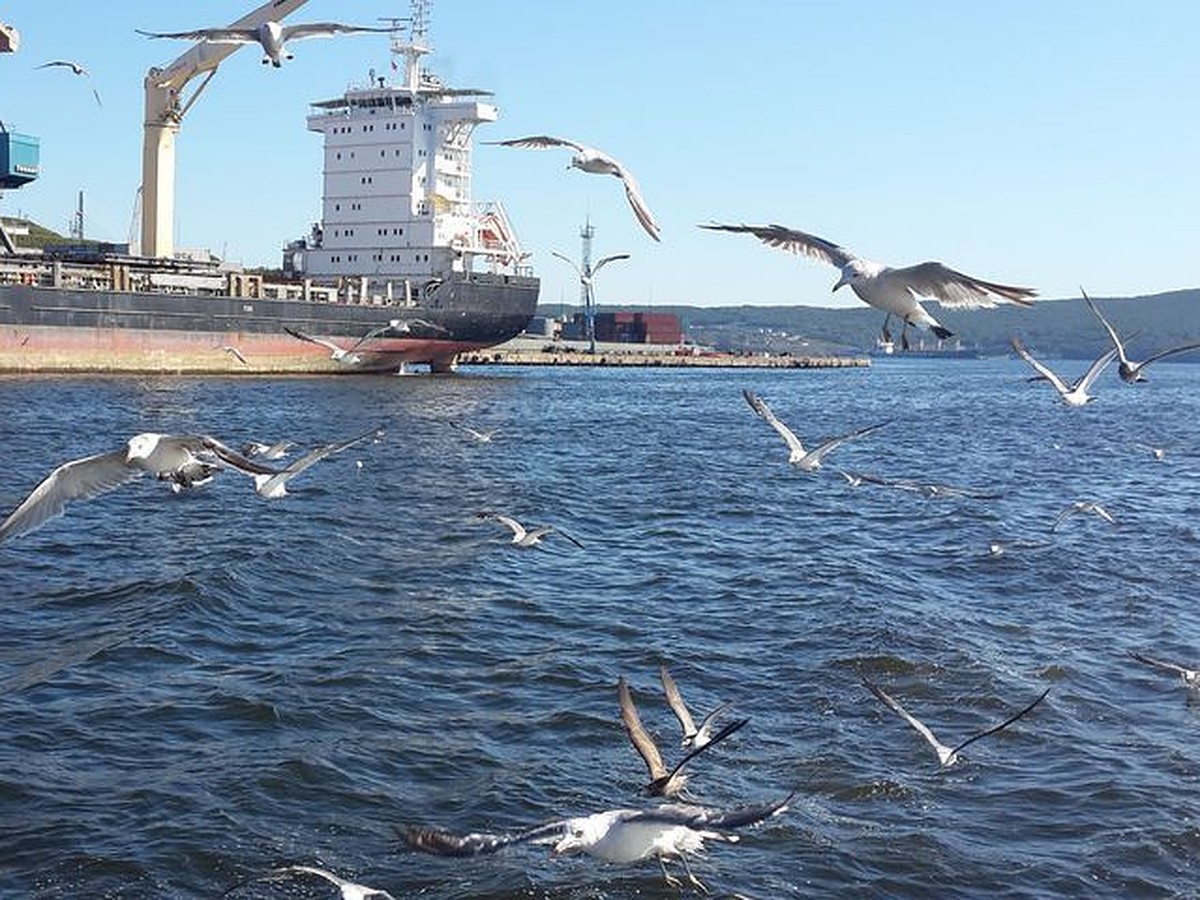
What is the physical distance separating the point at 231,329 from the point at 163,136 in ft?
40.5

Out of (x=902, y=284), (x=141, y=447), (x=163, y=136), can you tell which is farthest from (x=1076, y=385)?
(x=163, y=136)

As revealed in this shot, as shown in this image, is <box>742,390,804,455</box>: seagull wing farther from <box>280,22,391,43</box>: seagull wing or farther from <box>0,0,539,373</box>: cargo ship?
<box>0,0,539,373</box>: cargo ship

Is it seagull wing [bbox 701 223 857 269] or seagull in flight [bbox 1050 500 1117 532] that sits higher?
seagull wing [bbox 701 223 857 269]

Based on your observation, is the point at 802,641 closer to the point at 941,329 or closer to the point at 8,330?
the point at 941,329

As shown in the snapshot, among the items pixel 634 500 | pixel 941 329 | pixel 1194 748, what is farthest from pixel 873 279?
pixel 634 500

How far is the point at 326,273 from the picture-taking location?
221 ft

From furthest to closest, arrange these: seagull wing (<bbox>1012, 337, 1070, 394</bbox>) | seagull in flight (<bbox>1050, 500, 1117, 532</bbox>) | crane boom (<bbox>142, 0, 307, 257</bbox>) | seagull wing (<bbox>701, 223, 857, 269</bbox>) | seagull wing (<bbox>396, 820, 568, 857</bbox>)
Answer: crane boom (<bbox>142, 0, 307, 257</bbox>) < seagull in flight (<bbox>1050, 500, 1117, 532</bbox>) < seagull wing (<bbox>1012, 337, 1070, 394</bbox>) < seagull wing (<bbox>701, 223, 857, 269</bbox>) < seagull wing (<bbox>396, 820, 568, 857</bbox>)

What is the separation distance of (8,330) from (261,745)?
39121 millimetres

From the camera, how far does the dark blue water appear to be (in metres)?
7.90

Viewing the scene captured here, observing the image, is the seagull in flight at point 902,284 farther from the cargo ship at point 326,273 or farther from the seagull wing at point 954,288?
the cargo ship at point 326,273

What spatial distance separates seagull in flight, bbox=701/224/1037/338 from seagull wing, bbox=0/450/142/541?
4929 mm

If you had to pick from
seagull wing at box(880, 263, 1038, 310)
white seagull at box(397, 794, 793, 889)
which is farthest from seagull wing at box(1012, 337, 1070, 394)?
white seagull at box(397, 794, 793, 889)

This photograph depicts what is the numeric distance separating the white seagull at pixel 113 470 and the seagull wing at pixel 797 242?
14.4 feet

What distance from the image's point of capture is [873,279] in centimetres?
975
